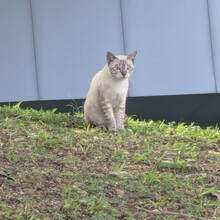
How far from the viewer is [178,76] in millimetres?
16656

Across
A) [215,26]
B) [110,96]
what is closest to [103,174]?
[110,96]

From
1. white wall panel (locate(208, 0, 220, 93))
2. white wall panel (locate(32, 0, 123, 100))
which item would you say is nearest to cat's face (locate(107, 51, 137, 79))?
white wall panel (locate(32, 0, 123, 100))

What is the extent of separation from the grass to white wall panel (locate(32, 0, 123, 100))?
15.1 ft

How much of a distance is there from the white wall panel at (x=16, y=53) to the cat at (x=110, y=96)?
4.32 meters

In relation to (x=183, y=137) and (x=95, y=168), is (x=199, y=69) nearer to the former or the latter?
(x=183, y=137)

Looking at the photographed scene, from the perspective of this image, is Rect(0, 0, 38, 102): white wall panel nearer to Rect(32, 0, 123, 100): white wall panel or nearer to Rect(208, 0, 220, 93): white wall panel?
Rect(32, 0, 123, 100): white wall panel

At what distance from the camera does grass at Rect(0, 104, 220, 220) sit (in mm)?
8844

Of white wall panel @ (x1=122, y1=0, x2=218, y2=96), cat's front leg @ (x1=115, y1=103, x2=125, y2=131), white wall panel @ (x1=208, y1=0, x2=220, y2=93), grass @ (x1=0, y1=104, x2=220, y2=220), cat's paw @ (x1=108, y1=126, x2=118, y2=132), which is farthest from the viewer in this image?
white wall panel @ (x1=122, y1=0, x2=218, y2=96)

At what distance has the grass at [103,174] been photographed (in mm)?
8844

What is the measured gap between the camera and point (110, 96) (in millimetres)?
12391

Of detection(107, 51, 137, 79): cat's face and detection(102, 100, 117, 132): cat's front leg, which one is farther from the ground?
detection(107, 51, 137, 79): cat's face

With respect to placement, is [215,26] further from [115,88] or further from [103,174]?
[103,174]

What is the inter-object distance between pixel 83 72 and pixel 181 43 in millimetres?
1798

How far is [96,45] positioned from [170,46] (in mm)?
1307
